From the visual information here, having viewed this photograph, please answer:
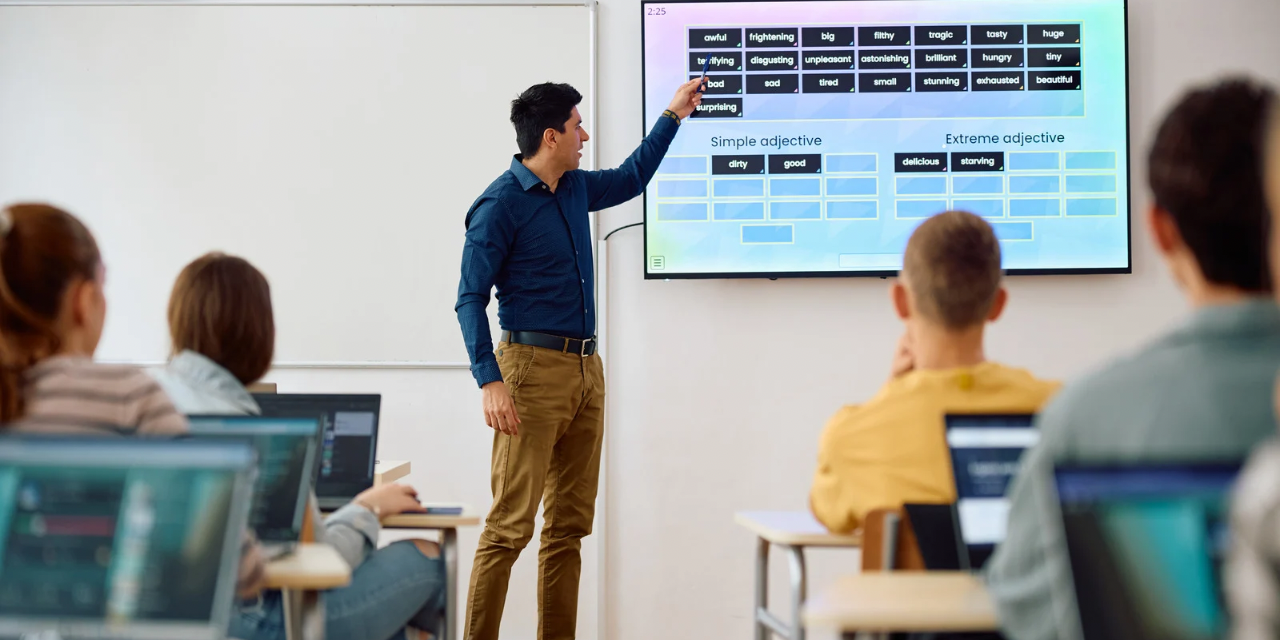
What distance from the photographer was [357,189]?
3.81 metres

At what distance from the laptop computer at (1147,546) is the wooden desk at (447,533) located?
1.36 m

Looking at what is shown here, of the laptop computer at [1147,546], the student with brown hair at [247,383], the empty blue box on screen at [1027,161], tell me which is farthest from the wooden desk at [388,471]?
the empty blue box on screen at [1027,161]

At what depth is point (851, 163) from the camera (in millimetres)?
3695

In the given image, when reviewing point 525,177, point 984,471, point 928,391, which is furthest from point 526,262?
point 984,471

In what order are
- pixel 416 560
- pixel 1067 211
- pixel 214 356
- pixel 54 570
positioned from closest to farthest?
pixel 54 570 < pixel 214 356 < pixel 416 560 < pixel 1067 211

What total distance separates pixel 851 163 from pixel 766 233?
39 cm

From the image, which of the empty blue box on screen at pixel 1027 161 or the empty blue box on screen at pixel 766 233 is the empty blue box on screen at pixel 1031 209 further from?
the empty blue box on screen at pixel 766 233

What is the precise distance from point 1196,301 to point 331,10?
341 centimetres

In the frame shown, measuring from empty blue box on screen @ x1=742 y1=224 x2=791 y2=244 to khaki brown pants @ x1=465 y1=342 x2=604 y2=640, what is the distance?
0.76 meters

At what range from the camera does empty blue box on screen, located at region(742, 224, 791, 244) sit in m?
3.70

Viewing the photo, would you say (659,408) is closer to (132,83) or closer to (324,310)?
(324,310)

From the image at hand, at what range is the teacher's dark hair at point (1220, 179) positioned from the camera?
3.38 feet

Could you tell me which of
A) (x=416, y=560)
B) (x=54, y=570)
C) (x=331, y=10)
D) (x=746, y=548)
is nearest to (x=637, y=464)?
(x=746, y=548)

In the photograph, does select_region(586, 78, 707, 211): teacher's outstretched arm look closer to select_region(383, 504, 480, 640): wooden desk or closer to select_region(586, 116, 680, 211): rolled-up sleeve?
select_region(586, 116, 680, 211): rolled-up sleeve
